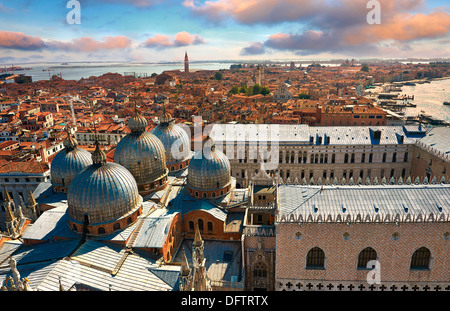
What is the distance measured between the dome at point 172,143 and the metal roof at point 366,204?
1457 cm

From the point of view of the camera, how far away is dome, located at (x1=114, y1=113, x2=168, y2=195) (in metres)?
27.5

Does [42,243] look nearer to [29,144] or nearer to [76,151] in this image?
[76,151]

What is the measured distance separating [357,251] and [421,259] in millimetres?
4750

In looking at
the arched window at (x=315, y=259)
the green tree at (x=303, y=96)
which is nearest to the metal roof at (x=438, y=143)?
the arched window at (x=315, y=259)

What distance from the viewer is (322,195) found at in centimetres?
2303

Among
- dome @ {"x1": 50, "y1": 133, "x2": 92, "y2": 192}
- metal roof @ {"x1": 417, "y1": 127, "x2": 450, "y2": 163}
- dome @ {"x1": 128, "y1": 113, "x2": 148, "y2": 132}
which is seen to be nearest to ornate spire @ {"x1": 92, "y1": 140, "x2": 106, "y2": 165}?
dome @ {"x1": 128, "y1": 113, "x2": 148, "y2": 132}

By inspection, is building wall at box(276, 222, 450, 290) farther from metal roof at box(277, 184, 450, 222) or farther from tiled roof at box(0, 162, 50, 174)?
tiled roof at box(0, 162, 50, 174)

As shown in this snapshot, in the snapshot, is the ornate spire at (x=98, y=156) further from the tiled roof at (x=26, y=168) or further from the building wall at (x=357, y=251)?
the tiled roof at (x=26, y=168)

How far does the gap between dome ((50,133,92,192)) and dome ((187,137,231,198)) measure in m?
10.5

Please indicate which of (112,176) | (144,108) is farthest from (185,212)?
(144,108)

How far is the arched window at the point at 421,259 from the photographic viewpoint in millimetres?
21594

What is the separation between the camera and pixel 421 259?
21781mm
